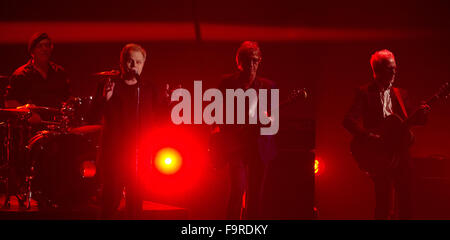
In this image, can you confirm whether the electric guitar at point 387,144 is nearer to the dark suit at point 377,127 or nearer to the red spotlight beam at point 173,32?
the dark suit at point 377,127

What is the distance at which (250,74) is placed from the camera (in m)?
4.64

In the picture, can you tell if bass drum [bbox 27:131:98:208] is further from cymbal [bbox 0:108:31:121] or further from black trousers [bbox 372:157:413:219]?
black trousers [bbox 372:157:413:219]

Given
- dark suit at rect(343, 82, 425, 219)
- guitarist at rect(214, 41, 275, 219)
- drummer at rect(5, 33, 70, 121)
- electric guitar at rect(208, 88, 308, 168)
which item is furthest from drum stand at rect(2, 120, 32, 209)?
dark suit at rect(343, 82, 425, 219)

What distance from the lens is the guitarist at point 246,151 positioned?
4566 millimetres

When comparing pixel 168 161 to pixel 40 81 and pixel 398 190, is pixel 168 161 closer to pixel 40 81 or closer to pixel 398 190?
pixel 40 81

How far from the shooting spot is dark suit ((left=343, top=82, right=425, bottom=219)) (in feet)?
15.5

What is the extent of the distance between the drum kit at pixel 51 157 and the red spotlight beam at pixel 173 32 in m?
1.33

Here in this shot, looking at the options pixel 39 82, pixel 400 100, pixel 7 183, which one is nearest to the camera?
pixel 400 100

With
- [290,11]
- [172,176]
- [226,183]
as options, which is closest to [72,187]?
[172,176]

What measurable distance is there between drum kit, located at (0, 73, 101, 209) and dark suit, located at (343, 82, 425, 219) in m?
2.59

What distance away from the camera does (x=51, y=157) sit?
5586mm

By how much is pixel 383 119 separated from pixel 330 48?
1.93 meters

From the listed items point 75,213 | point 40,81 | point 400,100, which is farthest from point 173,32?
point 400,100

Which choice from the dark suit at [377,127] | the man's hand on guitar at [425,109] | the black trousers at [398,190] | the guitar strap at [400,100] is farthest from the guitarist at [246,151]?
the man's hand on guitar at [425,109]
